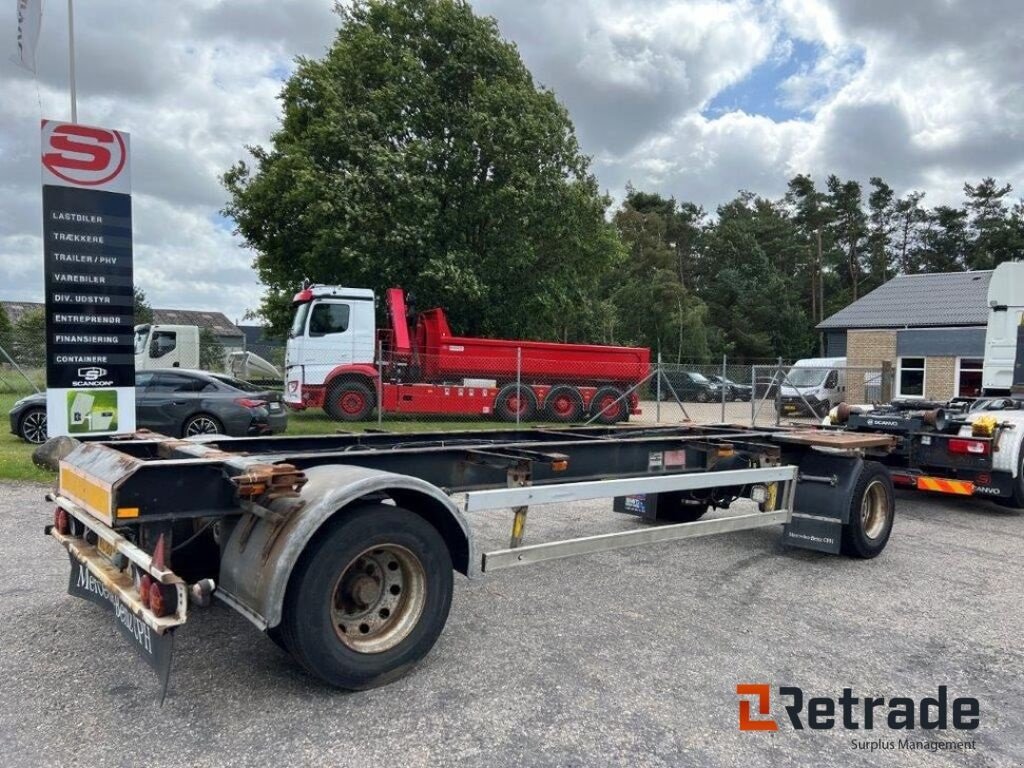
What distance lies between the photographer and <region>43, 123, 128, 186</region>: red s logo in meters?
8.25

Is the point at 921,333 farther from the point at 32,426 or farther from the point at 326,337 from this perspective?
the point at 32,426

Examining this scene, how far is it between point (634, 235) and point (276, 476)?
54505mm

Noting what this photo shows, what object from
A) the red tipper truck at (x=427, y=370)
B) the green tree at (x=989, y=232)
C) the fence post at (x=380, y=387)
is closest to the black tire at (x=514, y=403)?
the red tipper truck at (x=427, y=370)

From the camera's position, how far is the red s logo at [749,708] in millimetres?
3389

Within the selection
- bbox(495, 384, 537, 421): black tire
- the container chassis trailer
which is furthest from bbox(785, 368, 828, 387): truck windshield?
the container chassis trailer

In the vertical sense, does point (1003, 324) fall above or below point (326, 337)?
above

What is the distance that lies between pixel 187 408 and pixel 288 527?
36.1 feet

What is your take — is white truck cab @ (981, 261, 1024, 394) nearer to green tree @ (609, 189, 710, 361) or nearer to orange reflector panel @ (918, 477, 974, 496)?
orange reflector panel @ (918, 477, 974, 496)

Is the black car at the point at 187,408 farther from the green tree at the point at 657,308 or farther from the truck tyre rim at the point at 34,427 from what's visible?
the green tree at the point at 657,308

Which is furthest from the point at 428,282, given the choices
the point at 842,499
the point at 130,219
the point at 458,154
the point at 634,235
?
the point at 634,235

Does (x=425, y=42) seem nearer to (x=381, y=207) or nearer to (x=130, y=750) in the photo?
(x=381, y=207)

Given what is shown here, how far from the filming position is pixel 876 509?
21.4ft

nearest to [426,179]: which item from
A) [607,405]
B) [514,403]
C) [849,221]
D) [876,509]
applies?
[514,403]

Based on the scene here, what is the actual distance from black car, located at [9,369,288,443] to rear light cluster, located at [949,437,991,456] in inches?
426
